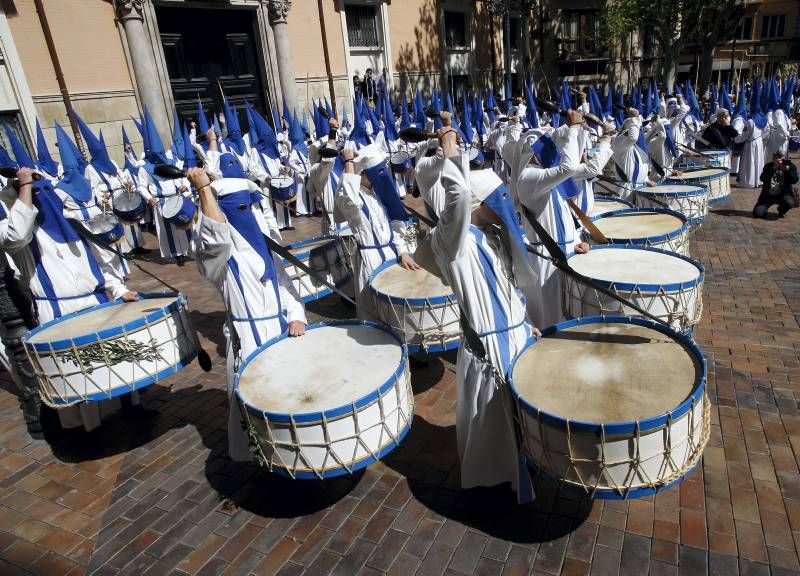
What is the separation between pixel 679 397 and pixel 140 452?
4293mm

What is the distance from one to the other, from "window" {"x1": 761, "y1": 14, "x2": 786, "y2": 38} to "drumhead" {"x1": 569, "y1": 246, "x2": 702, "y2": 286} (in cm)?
5431

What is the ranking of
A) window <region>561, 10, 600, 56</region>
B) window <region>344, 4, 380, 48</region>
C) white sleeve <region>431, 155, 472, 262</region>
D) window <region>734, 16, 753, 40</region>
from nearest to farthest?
1. white sleeve <region>431, 155, 472, 262</region>
2. window <region>344, 4, 380, 48</region>
3. window <region>561, 10, 600, 56</region>
4. window <region>734, 16, 753, 40</region>

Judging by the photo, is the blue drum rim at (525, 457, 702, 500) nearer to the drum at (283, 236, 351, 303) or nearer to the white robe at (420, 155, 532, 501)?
the white robe at (420, 155, 532, 501)

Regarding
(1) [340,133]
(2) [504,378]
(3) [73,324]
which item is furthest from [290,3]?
(2) [504,378]

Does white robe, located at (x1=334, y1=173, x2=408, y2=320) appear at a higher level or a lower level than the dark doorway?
lower

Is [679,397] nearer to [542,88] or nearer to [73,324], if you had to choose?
[73,324]

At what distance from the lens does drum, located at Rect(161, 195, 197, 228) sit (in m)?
7.49

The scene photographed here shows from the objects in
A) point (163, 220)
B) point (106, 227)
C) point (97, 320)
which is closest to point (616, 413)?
point (97, 320)

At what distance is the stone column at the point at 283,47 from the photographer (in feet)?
63.3

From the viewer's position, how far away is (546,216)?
4934mm

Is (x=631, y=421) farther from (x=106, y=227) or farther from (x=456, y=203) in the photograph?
(x=106, y=227)

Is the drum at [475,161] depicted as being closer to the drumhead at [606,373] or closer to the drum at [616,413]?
the drumhead at [606,373]

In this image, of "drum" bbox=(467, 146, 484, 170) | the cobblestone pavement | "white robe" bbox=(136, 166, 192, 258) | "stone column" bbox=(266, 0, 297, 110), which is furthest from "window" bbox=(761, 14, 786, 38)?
"white robe" bbox=(136, 166, 192, 258)

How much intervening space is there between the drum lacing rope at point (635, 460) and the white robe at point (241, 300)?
78.4 inches
